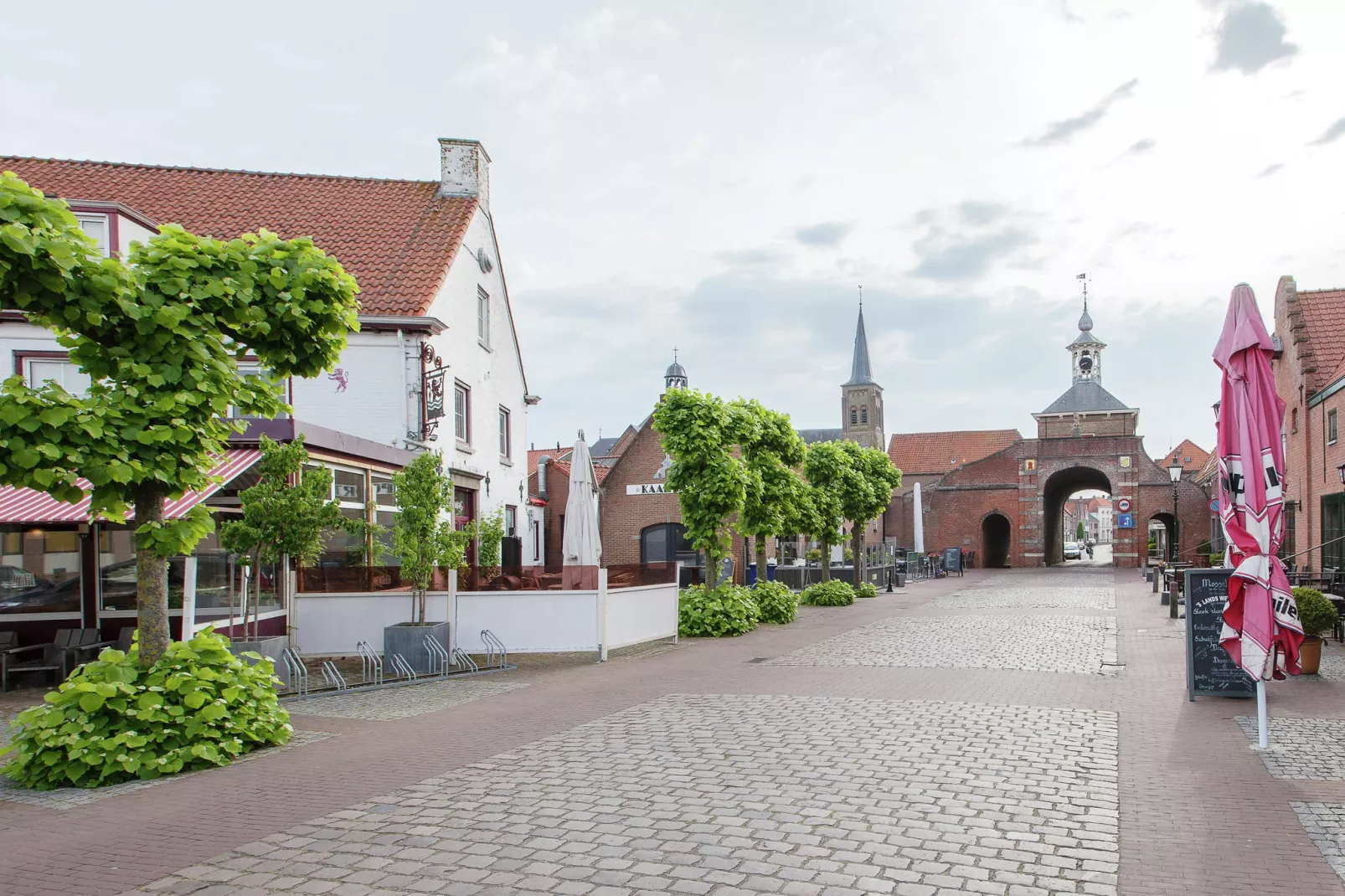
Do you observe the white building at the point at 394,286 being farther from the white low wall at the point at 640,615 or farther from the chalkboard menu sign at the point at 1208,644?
the chalkboard menu sign at the point at 1208,644

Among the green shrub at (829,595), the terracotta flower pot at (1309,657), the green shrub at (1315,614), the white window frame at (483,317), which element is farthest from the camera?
the green shrub at (829,595)

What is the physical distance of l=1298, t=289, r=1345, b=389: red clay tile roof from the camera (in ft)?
75.2

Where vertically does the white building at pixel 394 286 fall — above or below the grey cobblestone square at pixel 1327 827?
above

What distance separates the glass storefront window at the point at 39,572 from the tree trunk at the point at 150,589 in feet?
19.3

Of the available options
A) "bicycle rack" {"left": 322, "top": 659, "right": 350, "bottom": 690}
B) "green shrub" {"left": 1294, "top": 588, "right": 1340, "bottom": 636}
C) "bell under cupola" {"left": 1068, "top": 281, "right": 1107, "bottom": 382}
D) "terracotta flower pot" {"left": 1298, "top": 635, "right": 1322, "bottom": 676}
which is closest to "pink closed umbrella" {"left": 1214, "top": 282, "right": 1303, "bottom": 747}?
"terracotta flower pot" {"left": 1298, "top": 635, "right": 1322, "bottom": 676}

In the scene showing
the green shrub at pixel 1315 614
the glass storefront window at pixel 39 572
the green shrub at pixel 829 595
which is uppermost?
the glass storefront window at pixel 39 572

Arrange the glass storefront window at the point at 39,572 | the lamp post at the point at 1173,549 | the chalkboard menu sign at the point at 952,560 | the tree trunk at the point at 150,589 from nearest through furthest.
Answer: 1. the tree trunk at the point at 150,589
2. the glass storefront window at the point at 39,572
3. the lamp post at the point at 1173,549
4. the chalkboard menu sign at the point at 952,560

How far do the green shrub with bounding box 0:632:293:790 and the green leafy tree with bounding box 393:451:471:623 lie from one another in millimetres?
3932

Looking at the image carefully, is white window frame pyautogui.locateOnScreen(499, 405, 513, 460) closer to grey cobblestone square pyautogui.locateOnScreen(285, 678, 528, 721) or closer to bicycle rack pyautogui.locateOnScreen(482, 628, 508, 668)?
bicycle rack pyautogui.locateOnScreen(482, 628, 508, 668)

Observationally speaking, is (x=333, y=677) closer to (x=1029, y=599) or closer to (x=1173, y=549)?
(x=1029, y=599)

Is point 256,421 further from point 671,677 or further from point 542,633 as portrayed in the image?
point 671,677

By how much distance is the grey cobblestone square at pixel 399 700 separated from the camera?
10242 millimetres

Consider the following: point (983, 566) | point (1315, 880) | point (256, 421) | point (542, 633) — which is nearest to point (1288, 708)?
point (1315, 880)

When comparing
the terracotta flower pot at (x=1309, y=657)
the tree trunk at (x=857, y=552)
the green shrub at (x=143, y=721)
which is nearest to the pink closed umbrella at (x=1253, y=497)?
the terracotta flower pot at (x=1309, y=657)
